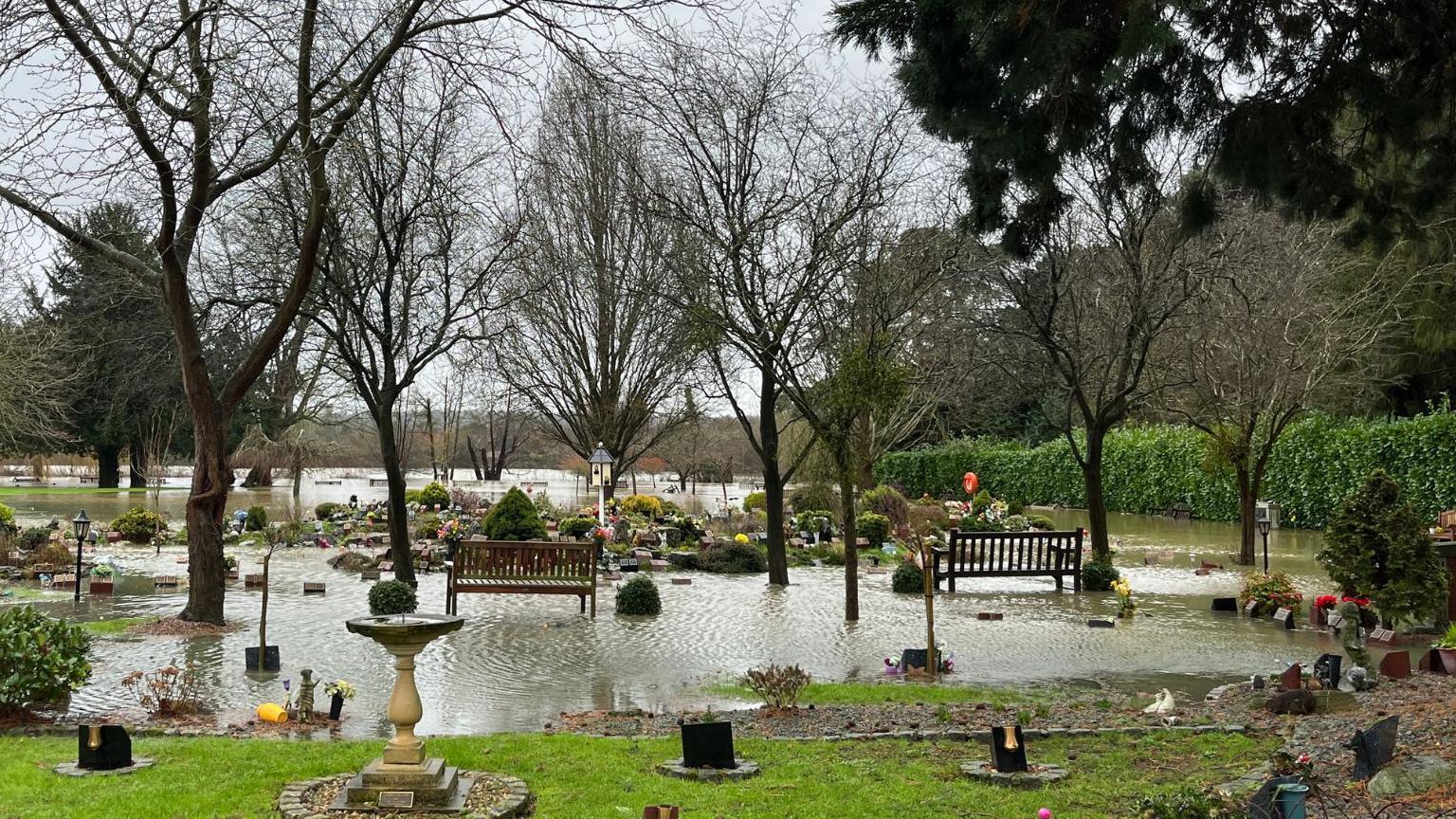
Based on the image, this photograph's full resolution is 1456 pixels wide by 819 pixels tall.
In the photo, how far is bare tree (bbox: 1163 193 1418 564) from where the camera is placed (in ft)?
71.3

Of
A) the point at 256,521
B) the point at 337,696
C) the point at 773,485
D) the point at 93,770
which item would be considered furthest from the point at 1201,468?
the point at 93,770

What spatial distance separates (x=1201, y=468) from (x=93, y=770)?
32555 mm

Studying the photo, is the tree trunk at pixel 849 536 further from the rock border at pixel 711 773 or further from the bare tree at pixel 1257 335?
the bare tree at pixel 1257 335

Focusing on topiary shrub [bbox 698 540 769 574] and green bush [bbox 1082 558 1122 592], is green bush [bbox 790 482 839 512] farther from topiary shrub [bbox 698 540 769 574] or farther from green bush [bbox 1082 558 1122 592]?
green bush [bbox 1082 558 1122 592]

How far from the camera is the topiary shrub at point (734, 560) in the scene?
75.0ft

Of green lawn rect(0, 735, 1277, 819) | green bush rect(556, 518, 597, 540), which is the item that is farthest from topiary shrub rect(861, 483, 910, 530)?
green lawn rect(0, 735, 1277, 819)

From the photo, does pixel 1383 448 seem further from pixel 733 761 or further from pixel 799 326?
pixel 733 761

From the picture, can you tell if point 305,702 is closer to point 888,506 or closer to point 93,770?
point 93,770

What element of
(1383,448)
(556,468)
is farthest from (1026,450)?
(556,468)

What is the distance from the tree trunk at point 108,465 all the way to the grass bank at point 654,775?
50.9 meters

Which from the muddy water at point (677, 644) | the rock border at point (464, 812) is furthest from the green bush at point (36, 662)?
the rock border at point (464, 812)

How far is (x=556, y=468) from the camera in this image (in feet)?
303

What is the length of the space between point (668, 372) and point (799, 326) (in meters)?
12.5

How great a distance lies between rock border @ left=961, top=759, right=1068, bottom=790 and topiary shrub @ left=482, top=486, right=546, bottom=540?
15.5m
